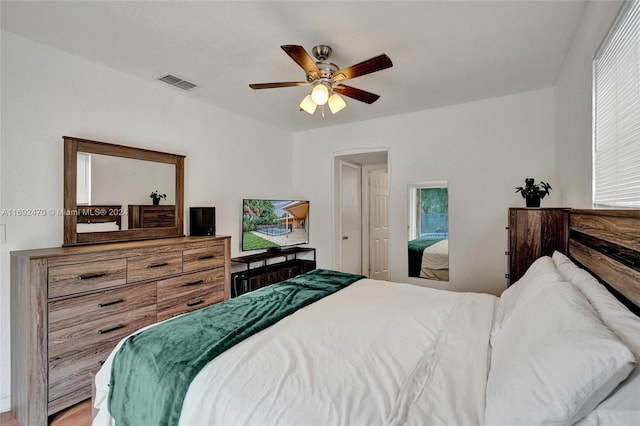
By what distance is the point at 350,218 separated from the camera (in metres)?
5.12

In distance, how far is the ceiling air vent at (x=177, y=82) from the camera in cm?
288

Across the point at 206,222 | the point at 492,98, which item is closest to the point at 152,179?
the point at 206,222

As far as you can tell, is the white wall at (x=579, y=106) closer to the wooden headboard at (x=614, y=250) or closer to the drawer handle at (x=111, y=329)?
the wooden headboard at (x=614, y=250)

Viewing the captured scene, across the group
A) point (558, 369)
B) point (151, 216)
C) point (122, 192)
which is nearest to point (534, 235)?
point (558, 369)

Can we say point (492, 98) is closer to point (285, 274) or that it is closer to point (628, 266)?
point (628, 266)

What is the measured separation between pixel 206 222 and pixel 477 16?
291cm

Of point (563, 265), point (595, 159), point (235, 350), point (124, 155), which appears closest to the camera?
point (235, 350)

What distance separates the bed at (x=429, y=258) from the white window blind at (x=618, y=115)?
205 centimetres

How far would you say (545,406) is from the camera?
0.78 metres

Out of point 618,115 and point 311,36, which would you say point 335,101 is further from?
point 618,115

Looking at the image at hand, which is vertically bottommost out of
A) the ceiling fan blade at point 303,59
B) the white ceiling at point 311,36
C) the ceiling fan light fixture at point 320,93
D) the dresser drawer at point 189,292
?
the dresser drawer at point 189,292

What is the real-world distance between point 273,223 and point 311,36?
2.55 m

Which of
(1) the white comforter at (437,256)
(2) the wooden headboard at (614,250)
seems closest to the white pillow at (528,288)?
(2) the wooden headboard at (614,250)

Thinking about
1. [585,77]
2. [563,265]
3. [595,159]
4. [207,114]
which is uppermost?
[207,114]
